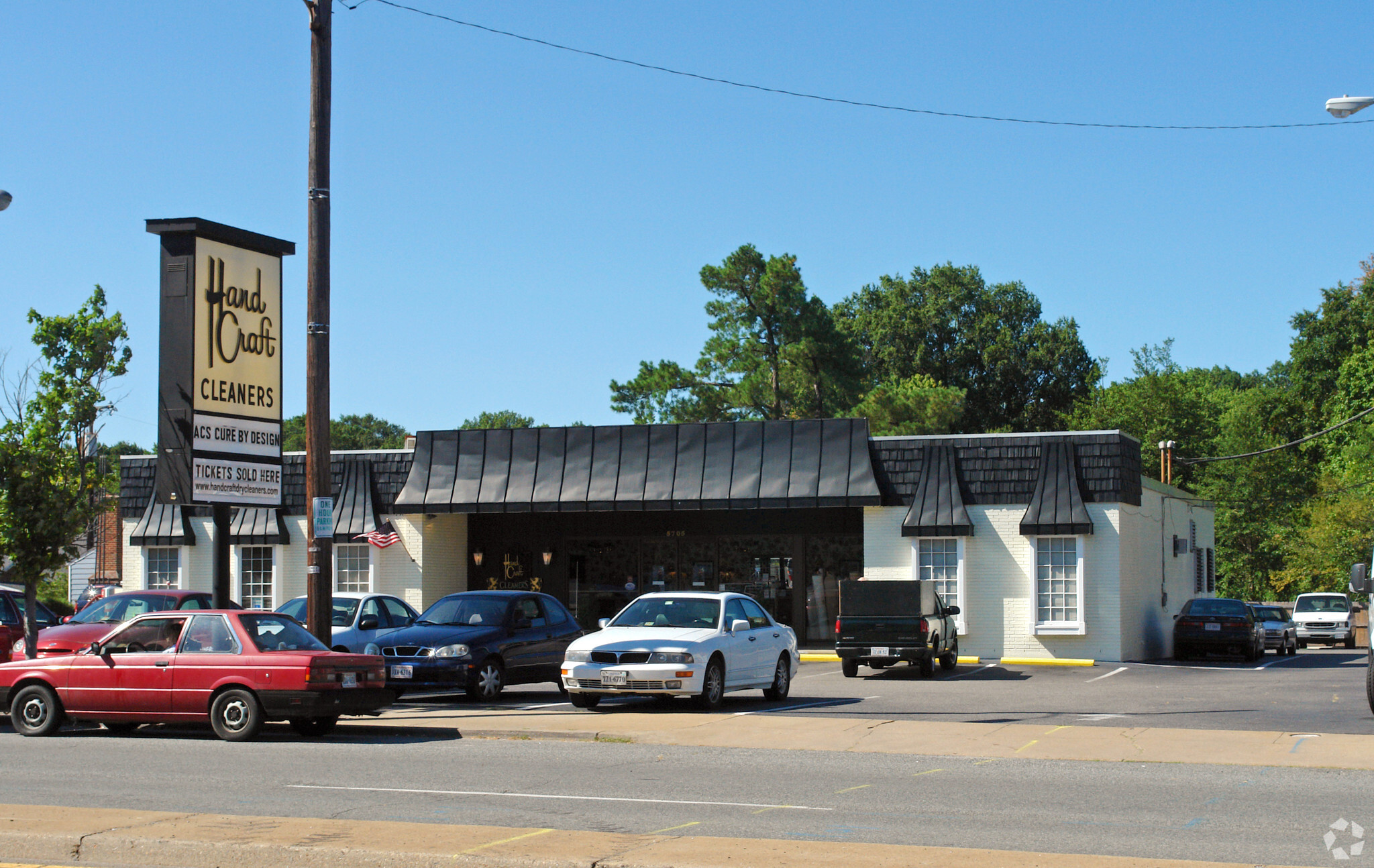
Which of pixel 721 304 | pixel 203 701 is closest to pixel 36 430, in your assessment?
pixel 203 701

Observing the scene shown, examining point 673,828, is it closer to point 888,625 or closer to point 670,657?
point 670,657

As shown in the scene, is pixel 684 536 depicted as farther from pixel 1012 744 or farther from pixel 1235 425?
pixel 1235 425

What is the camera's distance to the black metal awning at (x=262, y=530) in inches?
1259

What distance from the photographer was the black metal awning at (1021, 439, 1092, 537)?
2742cm

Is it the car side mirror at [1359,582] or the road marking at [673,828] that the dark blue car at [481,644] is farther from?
the car side mirror at [1359,582]

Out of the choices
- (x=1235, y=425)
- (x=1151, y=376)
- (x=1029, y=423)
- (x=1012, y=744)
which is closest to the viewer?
(x=1012, y=744)

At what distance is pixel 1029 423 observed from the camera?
77438mm

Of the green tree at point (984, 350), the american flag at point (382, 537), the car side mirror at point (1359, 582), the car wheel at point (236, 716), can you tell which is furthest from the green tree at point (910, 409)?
the car wheel at point (236, 716)

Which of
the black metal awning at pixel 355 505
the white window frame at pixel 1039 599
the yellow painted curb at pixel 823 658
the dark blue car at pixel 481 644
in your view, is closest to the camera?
the dark blue car at pixel 481 644

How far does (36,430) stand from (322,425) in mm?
8609

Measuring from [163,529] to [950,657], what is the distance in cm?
1918

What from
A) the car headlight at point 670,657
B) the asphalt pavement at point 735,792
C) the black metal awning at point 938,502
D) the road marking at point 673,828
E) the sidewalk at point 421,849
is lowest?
the asphalt pavement at point 735,792

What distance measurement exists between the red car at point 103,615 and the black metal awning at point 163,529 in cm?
1355

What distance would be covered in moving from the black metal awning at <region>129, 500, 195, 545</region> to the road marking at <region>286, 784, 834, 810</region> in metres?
23.7
